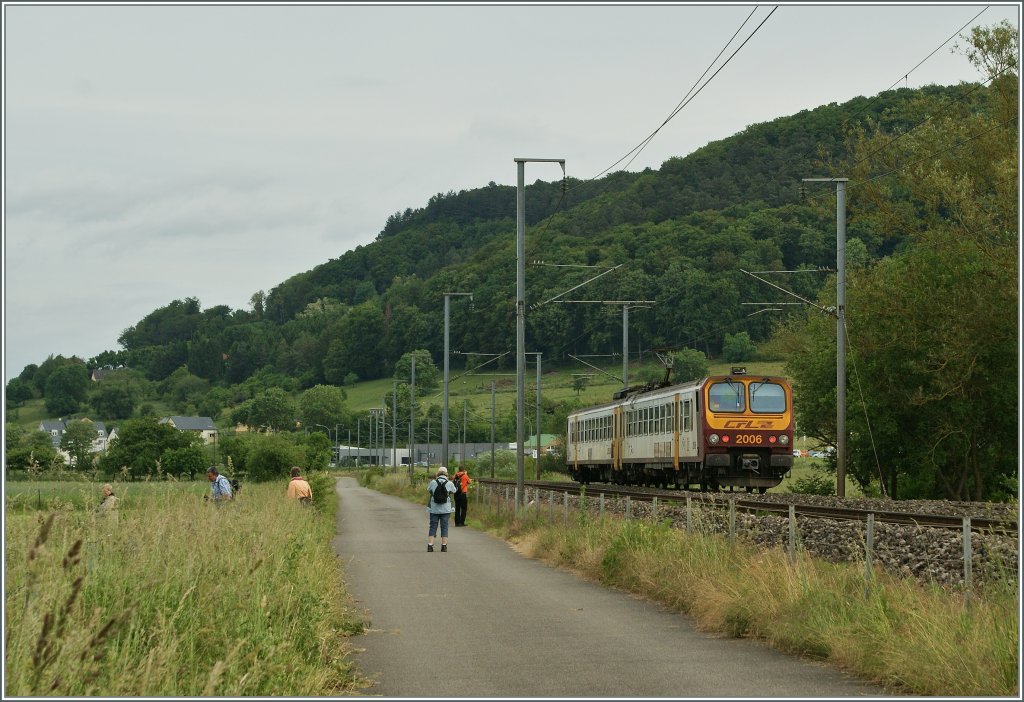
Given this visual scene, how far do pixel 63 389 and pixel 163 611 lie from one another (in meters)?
116

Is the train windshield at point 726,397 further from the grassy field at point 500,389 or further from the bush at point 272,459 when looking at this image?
the grassy field at point 500,389

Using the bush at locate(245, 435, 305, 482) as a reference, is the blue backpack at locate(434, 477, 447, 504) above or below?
below

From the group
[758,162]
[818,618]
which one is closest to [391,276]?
[758,162]

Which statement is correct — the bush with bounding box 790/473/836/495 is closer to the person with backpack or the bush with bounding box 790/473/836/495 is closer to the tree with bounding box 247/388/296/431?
the person with backpack

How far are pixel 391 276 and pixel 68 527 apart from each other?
16380 cm

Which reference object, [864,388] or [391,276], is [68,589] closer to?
[864,388]

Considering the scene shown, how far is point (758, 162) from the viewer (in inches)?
4879

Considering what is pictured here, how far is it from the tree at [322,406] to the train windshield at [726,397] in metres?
110

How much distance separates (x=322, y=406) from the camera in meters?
145

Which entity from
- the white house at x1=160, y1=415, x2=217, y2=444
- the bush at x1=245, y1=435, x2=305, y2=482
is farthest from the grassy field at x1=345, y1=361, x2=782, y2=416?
the bush at x1=245, y1=435, x2=305, y2=482

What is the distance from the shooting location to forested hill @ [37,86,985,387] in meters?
75.0

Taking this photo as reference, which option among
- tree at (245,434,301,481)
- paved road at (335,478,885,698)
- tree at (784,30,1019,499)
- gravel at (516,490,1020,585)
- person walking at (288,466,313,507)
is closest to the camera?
paved road at (335,478,885,698)

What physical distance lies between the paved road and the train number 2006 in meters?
16.4

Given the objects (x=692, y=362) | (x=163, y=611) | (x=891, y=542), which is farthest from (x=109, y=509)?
(x=692, y=362)
